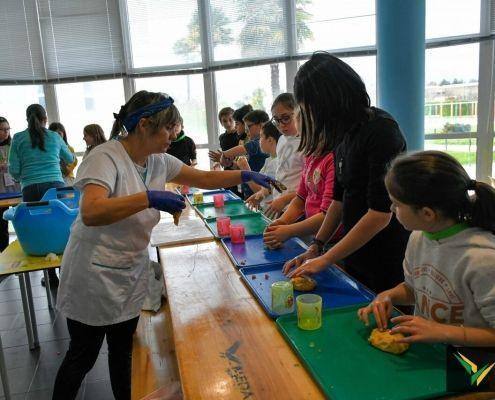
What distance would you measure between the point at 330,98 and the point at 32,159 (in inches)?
130

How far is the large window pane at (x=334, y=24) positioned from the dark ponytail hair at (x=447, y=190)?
4836mm

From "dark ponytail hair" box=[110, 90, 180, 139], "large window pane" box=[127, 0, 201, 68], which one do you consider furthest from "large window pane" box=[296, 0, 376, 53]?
"dark ponytail hair" box=[110, 90, 180, 139]

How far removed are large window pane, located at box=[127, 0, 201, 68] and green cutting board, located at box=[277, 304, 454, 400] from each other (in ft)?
17.9

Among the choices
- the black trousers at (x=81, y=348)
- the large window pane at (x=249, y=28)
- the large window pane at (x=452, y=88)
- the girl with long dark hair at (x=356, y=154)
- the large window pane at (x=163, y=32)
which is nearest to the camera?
the girl with long dark hair at (x=356, y=154)

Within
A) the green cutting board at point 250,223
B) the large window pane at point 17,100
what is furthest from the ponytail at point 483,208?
the large window pane at point 17,100

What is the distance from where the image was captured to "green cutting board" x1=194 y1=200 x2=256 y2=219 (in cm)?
275

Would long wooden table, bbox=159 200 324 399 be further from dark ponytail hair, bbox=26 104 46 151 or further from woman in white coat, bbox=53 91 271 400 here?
dark ponytail hair, bbox=26 104 46 151

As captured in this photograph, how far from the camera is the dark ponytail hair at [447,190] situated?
3.62 feet

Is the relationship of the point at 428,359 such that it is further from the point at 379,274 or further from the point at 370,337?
the point at 379,274

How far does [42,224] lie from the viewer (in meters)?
2.39

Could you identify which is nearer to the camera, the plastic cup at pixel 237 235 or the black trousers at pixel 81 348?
the black trousers at pixel 81 348

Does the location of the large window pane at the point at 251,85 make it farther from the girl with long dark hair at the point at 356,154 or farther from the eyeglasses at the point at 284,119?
the girl with long dark hair at the point at 356,154

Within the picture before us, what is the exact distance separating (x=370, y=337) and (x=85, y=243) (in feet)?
3.57

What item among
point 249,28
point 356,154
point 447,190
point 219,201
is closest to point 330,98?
point 356,154
